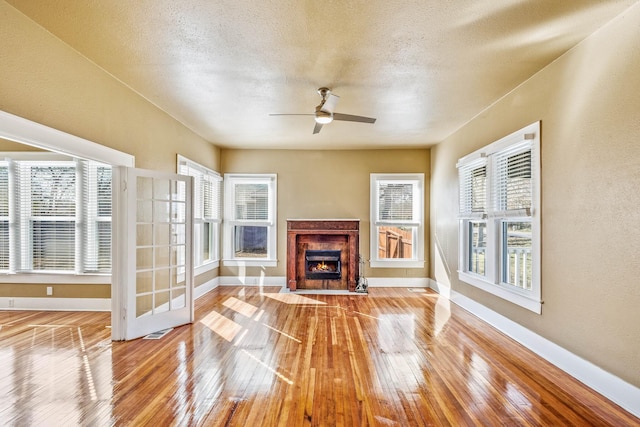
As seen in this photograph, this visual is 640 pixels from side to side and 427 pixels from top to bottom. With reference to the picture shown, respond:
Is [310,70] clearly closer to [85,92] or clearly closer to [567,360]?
[85,92]

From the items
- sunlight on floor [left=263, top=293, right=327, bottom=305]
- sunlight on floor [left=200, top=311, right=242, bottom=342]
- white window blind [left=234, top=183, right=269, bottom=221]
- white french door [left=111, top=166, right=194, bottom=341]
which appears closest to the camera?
white french door [left=111, top=166, right=194, bottom=341]

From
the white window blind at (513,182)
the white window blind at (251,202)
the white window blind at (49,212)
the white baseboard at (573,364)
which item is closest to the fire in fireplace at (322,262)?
the white window blind at (251,202)

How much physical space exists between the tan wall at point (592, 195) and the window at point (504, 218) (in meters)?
0.14

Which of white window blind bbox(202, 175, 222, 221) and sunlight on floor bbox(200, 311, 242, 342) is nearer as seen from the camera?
sunlight on floor bbox(200, 311, 242, 342)

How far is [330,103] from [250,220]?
378 centimetres

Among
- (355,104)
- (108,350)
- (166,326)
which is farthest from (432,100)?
(108,350)

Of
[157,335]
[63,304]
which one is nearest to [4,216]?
[63,304]

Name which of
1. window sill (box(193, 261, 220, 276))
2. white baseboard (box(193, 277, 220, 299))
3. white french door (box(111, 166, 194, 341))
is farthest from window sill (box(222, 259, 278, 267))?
white french door (box(111, 166, 194, 341))

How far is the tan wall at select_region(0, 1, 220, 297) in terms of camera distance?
2.33 meters

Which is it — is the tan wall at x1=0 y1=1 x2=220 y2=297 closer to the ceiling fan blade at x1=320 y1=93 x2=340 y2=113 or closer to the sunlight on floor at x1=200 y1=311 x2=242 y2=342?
the sunlight on floor at x1=200 y1=311 x2=242 y2=342

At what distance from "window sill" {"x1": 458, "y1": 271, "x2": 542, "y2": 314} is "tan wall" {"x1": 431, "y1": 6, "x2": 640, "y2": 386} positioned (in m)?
0.09

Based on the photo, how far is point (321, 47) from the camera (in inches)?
105

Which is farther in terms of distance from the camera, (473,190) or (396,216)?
(396,216)

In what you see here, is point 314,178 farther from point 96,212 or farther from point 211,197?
point 96,212
